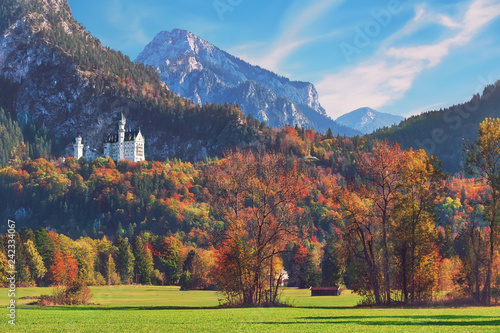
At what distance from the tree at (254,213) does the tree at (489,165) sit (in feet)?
63.6

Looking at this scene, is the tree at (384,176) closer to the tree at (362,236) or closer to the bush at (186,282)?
the tree at (362,236)

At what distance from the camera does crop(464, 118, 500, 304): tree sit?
2292 inches

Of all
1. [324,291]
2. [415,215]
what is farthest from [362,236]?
[324,291]

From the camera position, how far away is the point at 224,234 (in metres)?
58.8

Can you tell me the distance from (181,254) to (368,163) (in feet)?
429

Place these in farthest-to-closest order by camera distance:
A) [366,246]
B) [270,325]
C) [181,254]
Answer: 1. [181,254]
2. [366,246]
3. [270,325]

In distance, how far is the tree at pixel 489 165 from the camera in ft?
191

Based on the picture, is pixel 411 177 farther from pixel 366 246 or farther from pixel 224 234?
pixel 224 234

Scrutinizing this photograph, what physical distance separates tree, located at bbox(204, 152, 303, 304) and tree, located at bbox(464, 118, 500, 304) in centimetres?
1937

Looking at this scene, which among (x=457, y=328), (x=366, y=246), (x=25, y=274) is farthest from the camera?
(x=25, y=274)

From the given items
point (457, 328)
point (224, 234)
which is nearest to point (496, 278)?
point (224, 234)

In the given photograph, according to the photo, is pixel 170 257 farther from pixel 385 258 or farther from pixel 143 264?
pixel 385 258

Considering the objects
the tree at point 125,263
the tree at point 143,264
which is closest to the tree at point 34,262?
the tree at point 125,263

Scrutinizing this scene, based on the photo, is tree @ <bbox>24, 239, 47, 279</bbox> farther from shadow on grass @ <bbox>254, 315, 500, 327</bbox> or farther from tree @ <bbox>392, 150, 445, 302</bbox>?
shadow on grass @ <bbox>254, 315, 500, 327</bbox>
